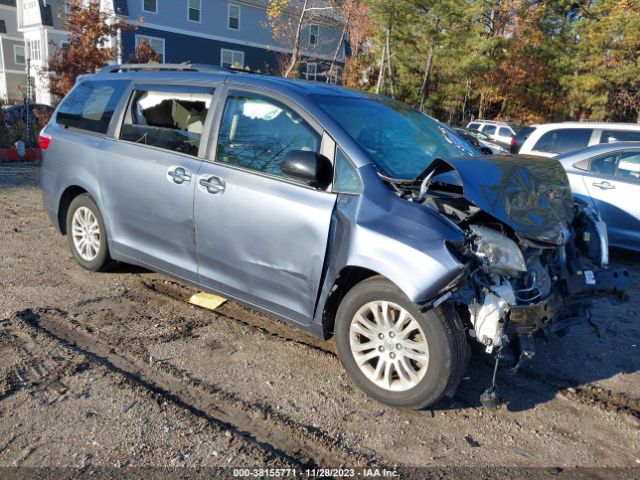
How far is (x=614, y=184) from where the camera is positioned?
689 cm

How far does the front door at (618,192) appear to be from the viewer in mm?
6715

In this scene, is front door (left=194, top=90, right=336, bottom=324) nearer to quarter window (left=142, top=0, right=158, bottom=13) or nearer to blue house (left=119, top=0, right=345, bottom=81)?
blue house (left=119, top=0, right=345, bottom=81)

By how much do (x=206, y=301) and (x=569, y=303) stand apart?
112 inches

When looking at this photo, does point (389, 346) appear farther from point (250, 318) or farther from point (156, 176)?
point (156, 176)

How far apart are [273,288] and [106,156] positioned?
2.11 metres

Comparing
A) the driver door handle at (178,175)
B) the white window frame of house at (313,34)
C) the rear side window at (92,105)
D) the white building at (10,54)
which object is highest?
the white window frame of house at (313,34)

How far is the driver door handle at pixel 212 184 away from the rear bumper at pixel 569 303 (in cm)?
210

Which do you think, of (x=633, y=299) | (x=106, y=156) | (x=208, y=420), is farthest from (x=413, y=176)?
(x=633, y=299)

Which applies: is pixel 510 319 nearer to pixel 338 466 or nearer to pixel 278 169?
pixel 338 466

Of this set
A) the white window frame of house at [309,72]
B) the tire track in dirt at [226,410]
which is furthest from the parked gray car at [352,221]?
the white window frame of house at [309,72]

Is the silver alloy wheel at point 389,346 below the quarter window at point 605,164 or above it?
below

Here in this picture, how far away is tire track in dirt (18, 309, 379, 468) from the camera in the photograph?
2881mm

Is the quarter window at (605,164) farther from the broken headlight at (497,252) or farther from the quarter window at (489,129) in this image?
the quarter window at (489,129)

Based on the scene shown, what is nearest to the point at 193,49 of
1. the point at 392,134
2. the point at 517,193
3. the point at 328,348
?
the point at 392,134
